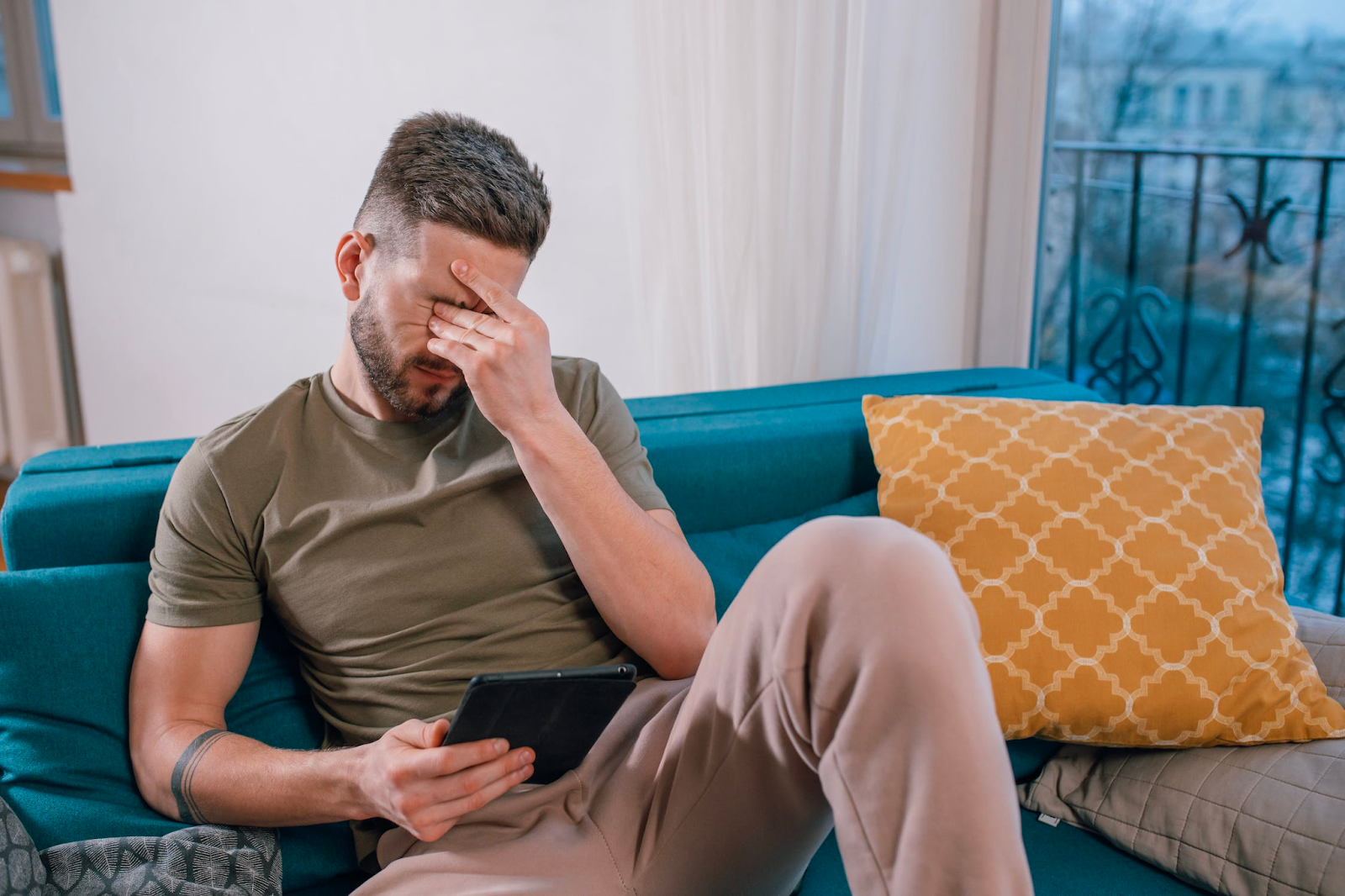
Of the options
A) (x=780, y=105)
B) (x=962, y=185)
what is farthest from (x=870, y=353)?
(x=780, y=105)

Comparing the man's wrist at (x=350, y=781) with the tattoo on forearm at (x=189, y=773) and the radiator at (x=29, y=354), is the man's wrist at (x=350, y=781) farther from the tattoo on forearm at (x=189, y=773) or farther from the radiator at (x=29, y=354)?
the radiator at (x=29, y=354)

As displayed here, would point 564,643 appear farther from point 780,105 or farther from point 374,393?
point 780,105

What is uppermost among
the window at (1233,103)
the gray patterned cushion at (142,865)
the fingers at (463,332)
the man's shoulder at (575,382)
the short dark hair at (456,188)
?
the window at (1233,103)

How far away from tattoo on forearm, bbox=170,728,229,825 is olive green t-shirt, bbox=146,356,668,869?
0.42 ft

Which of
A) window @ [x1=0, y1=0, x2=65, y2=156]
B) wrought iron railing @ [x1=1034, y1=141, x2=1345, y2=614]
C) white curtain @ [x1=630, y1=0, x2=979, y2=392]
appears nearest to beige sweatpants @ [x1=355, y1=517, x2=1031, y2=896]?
white curtain @ [x1=630, y1=0, x2=979, y2=392]

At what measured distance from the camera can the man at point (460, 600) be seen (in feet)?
3.17

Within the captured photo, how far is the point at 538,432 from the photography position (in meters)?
1.19

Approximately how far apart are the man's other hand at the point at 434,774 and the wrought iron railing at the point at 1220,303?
1.90 m

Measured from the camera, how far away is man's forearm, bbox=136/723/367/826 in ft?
3.46

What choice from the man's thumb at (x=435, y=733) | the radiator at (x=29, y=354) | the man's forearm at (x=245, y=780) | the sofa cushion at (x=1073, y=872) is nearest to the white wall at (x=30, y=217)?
the radiator at (x=29, y=354)

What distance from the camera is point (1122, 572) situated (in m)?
1.31

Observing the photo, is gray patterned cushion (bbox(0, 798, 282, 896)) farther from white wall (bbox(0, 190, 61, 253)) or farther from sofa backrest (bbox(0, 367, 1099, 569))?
white wall (bbox(0, 190, 61, 253))

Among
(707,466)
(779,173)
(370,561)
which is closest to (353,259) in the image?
(370,561)

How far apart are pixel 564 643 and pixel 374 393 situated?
383mm
